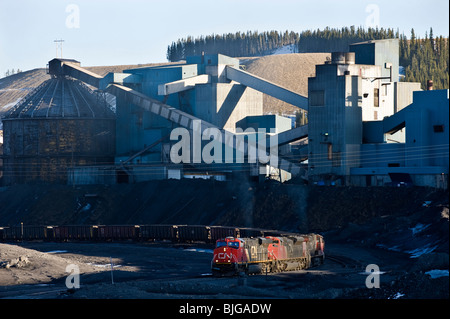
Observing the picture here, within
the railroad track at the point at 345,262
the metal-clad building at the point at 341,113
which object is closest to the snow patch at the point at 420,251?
the railroad track at the point at 345,262

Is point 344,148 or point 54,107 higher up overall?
point 54,107

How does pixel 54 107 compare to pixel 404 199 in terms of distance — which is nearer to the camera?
pixel 404 199

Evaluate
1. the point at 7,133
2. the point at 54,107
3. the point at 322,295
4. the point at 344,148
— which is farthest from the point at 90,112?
the point at 322,295

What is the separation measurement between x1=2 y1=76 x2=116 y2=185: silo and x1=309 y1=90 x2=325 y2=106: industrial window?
1381 inches

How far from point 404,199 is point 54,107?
5420 centimetres

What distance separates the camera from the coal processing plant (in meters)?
69.9

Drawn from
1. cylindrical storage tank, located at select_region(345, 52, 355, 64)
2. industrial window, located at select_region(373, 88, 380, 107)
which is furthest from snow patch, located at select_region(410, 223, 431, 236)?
cylindrical storage tank, located at select_region(345, 52, 355, 64)

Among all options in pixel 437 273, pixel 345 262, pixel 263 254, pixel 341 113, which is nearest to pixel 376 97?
pixel 341 113

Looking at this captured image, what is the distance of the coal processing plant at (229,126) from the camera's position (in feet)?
229

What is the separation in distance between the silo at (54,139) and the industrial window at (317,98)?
3507cm

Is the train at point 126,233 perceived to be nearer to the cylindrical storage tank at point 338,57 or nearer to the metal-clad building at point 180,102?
the metal-clad building at point 180,102

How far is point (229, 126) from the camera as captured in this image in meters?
92.5

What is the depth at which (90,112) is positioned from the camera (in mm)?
99562

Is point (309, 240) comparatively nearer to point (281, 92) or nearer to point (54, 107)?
point (281, 92)
